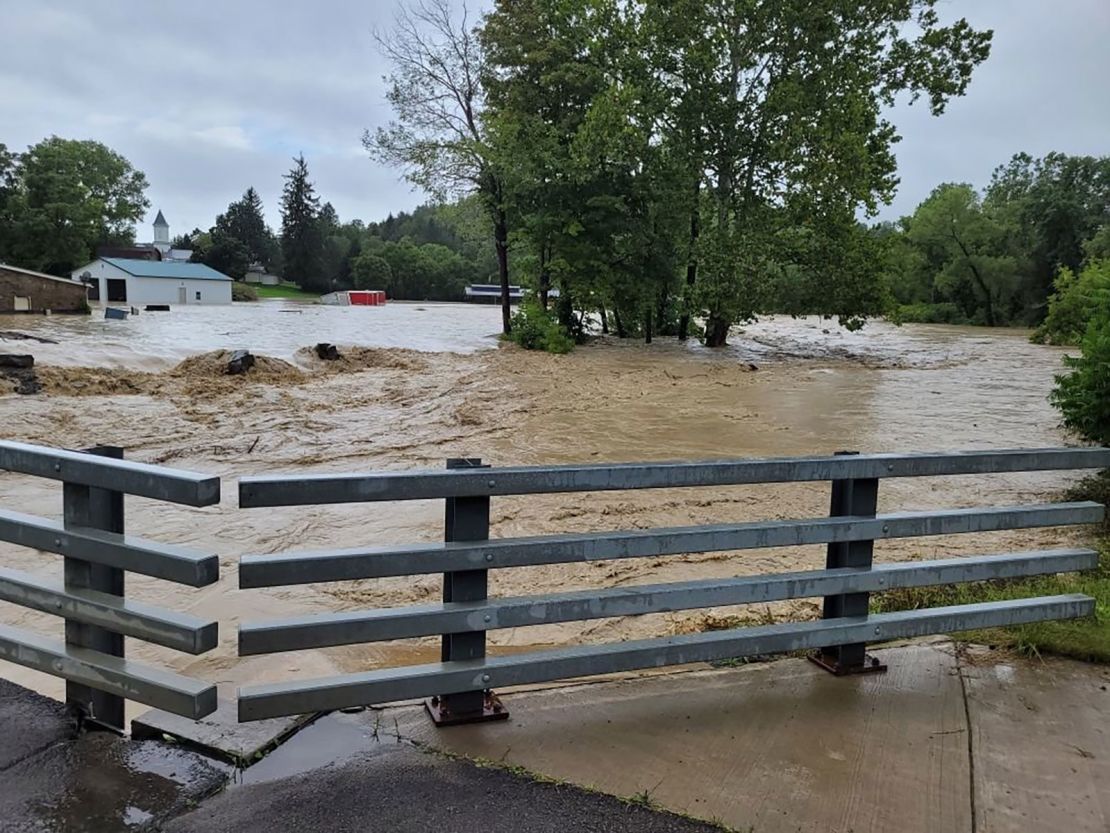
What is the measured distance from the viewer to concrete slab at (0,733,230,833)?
2.28 m

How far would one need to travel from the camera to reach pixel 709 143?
2956cm

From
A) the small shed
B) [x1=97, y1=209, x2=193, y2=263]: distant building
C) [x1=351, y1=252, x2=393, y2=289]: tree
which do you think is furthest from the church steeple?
the small shed

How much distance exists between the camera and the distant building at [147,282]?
8006cm

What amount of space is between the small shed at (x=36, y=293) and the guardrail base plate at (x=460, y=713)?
49.3m

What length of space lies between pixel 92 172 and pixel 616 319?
94.3 meters

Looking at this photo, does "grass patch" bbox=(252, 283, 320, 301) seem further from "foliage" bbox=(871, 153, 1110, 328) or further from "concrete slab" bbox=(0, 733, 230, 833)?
"concrete slab" bbox=(0, 733, 230, 833)

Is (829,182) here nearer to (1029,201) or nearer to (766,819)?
(766,819)

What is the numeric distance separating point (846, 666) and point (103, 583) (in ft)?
9.69

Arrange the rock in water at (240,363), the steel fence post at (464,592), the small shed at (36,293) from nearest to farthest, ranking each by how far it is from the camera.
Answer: the steel fence post at (464,592), the rock in water at (240,363), the small shed at (36,293)

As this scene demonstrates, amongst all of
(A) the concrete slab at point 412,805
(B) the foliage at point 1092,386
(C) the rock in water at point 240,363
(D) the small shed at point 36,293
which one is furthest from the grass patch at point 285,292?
(A) the concrete slab at point 412,805

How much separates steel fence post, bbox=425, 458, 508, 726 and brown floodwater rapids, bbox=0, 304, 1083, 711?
70.9 inches

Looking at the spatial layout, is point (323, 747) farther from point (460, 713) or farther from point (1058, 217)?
point (1058, 217)

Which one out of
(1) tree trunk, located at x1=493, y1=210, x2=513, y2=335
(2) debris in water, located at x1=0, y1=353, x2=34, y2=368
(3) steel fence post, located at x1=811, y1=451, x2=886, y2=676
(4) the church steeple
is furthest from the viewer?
(4) the church steeple

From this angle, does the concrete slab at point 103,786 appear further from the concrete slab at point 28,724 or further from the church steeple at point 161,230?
the church steeple at point 161,230
